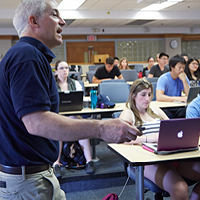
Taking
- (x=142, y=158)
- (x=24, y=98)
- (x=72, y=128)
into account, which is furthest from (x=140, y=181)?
(x=24, y=98)

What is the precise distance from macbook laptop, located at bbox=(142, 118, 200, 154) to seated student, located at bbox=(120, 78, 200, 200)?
0.57ft

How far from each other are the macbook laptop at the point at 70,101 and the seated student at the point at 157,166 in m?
0.84

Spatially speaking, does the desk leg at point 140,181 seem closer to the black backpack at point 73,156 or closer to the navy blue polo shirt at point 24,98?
the navy blue polo shirt at point 24,98

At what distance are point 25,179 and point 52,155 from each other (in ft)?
0.43

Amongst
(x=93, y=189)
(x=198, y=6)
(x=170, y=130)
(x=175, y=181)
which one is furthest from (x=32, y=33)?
(x=198, y=6)

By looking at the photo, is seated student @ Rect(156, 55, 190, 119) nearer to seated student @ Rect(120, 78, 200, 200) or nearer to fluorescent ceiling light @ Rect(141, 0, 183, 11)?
seated student @ Rect(120, 78, 200, 200)

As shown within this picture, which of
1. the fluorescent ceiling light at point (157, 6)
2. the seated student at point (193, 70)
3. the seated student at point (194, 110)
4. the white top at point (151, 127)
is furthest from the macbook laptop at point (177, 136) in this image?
the fluorescent ceiling light at point (157, 6)

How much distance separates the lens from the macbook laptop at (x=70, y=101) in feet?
10.5

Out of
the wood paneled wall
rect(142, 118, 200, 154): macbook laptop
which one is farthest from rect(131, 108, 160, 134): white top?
the wood paneled wall

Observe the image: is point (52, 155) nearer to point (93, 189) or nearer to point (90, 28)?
point (93, 189)

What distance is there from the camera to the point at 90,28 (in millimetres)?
12391

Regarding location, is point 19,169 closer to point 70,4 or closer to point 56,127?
point 56,127

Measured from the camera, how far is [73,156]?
341 cm

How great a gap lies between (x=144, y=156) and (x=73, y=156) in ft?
5.52
